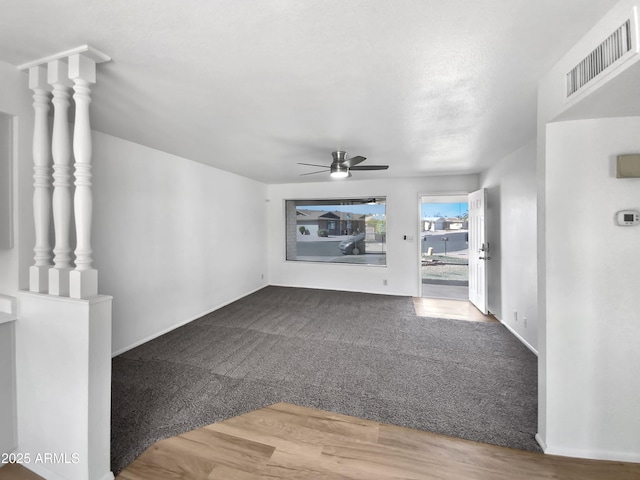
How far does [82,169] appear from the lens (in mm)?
1550

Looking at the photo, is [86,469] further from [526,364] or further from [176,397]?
[526,364]

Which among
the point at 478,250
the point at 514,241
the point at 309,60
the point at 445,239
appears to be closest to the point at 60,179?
the point at 309,60

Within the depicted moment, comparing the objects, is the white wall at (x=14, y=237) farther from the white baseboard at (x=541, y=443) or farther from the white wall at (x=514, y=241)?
the white wall at (x=514, y=241)

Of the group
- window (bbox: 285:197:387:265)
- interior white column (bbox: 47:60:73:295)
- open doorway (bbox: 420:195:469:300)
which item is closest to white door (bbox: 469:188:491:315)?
window (bbox: 285:197:387:265)

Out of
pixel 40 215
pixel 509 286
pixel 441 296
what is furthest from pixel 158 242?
pixel 441 296

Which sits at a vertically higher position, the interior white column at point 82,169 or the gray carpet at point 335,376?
the interior white column at point 82,169

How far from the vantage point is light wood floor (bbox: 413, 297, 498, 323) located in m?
4.30

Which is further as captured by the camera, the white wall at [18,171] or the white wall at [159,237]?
the white wall at [159,237]

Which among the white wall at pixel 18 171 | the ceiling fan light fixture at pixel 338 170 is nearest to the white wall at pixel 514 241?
the ceiling fan light fixture at pixel 338 170

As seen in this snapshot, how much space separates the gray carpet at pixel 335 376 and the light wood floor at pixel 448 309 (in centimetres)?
30

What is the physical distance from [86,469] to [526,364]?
12.1 feet

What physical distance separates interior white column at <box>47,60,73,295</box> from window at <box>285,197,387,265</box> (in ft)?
16.2

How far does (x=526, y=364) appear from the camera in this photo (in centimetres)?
279

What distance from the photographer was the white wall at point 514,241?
3.14 metres
